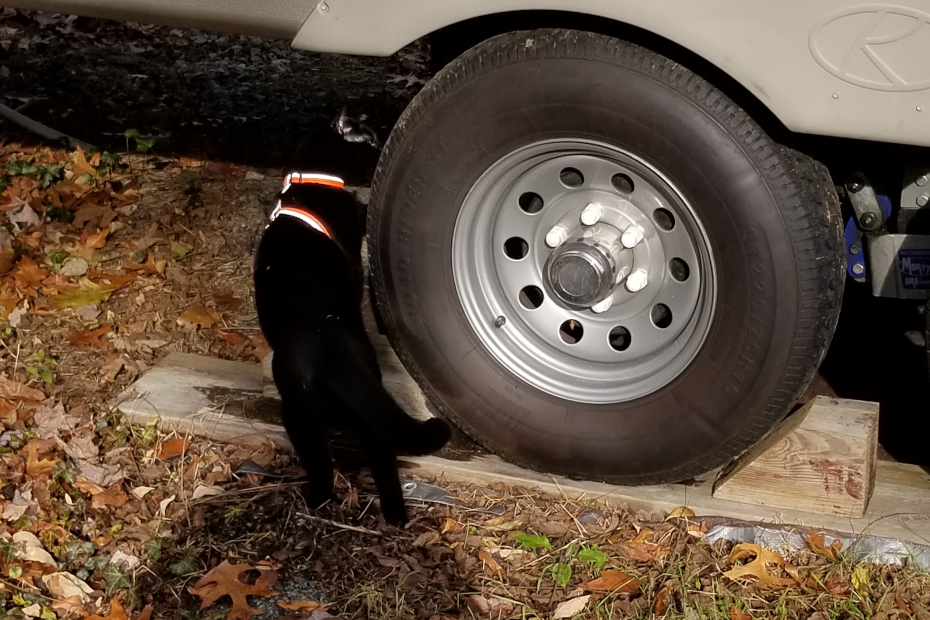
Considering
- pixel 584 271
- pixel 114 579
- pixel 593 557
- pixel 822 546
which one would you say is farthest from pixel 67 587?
pixel 822 546

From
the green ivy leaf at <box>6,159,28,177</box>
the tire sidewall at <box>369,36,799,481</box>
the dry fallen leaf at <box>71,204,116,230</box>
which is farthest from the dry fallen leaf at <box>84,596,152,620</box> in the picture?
the green ivy leaf at <box>6,159,28,177</box>

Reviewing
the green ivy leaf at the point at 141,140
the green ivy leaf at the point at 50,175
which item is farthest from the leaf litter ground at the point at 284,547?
the green ivy leaf at the point at 141,140

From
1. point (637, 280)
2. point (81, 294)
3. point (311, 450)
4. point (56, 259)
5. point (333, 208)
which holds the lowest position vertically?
point (311, 450)

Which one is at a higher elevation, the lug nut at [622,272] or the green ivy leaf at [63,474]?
the lug nut at [622,272]

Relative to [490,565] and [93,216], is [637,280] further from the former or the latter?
[93,216]

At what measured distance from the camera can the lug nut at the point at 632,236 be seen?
2.59m

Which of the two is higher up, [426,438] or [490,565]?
[426,438]

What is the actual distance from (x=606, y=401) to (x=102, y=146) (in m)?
3.62

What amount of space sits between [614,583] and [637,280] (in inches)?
35.3

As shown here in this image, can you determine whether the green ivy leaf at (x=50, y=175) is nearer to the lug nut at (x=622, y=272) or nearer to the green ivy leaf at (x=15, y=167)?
the green ivy leaf at (x=15, y=167)

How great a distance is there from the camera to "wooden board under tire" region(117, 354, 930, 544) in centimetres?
267

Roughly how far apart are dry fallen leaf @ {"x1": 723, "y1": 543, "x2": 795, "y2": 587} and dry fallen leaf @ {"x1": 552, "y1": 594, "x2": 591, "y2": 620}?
436mm

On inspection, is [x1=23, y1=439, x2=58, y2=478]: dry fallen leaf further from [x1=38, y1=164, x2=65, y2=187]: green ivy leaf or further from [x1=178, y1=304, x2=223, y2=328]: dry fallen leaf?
[x1=38, y1=164, x2=65, y2=187]: green ivy leaf

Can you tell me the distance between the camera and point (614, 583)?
2549 millimetres
